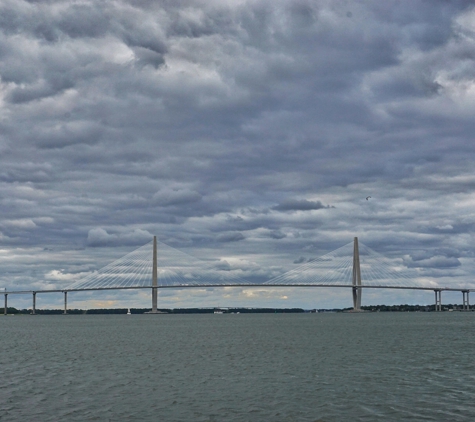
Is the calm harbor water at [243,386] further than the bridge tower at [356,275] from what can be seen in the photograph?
No

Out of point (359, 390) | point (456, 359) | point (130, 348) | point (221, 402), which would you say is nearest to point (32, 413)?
point (221, 402)

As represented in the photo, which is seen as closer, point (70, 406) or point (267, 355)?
point (70, 406)

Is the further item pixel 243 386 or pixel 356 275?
pixel 356 275

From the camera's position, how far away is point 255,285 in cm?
15275

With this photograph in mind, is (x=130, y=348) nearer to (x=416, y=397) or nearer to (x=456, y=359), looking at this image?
(x=456, y=359)

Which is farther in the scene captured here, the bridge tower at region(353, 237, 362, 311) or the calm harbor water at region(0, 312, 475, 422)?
the bridge tower at region(353, 237, 362, 311)

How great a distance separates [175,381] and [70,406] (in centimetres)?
809

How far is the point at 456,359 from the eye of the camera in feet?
137

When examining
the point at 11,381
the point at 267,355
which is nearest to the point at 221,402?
the point at 11,381

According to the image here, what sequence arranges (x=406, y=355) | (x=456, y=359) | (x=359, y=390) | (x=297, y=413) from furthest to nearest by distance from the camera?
(x=406, y=355), (x=456, y=359), (x=359, y=390), (x=297, y=413)

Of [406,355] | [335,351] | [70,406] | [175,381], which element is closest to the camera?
[70,406]

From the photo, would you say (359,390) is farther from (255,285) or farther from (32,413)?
(255,285)

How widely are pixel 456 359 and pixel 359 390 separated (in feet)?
54.0

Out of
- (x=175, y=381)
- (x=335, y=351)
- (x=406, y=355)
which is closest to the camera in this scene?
(x=175, y=381)
